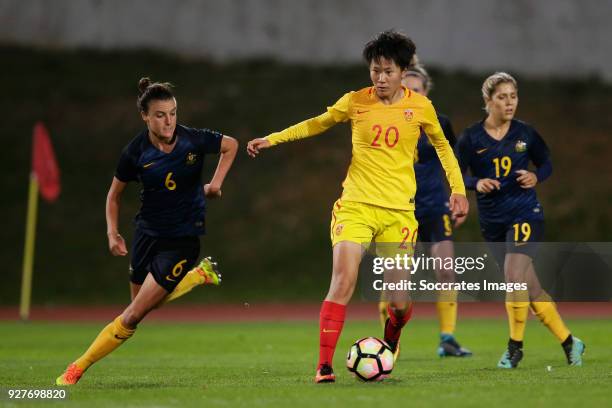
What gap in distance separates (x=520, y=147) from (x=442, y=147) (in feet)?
4.81

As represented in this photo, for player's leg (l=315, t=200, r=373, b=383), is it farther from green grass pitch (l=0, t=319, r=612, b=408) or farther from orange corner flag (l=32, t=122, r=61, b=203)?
orange corner flag (l=32, t=122, r=61, b=203)

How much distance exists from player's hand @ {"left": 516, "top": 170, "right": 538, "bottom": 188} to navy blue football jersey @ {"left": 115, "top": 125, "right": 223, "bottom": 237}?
2.63 m

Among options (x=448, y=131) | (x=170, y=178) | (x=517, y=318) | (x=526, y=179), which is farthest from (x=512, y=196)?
(x=170, y=178)

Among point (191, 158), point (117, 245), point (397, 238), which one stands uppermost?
point (191, 158)

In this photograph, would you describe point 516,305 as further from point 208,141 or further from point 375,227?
point 208,141

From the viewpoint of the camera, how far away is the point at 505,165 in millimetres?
8781

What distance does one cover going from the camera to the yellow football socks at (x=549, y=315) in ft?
28.4

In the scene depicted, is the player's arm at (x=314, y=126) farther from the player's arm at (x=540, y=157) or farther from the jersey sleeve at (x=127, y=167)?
the player's arm at (x=540, y=157)

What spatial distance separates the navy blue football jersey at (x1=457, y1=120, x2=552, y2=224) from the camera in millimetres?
8727

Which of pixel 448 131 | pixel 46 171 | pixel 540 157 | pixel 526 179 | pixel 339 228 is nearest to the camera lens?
pixel 339 228

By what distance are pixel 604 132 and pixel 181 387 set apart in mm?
20561

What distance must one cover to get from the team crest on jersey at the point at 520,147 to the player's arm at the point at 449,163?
1369 mm

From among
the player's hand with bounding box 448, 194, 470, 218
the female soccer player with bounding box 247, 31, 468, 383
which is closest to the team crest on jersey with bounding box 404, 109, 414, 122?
the female soccer player with bounding box 247, 31, 468, 383

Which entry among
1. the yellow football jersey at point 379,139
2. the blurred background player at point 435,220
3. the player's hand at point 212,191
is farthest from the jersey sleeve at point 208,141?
the blurred background player at point 435,220
